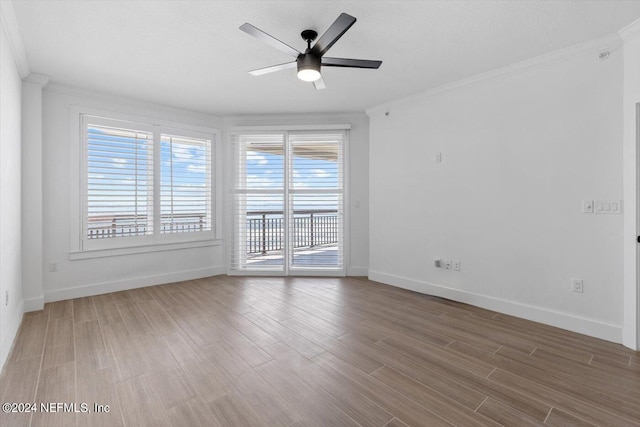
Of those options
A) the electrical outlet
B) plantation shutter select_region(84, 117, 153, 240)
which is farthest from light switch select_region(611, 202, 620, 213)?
plantation shutter select_region(84, 117, 153, 240)

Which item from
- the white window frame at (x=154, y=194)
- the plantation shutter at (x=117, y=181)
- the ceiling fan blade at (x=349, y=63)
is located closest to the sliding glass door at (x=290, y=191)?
the white window frame at (x=154, y=194)

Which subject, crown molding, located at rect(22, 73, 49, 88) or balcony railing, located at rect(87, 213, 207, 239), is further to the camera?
balcony railing, located at rect(87, 213, 207, 239)

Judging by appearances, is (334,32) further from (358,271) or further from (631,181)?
(358,271)

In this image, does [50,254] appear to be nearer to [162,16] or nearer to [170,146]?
[170,146]

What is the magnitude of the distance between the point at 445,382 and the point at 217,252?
4069 mm

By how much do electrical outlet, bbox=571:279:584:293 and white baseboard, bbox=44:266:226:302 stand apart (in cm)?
471

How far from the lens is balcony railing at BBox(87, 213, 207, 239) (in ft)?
12.9

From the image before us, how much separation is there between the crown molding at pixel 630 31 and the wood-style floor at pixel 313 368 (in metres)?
2.62

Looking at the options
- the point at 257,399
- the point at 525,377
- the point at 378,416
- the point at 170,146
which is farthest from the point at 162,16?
the point at 525,377

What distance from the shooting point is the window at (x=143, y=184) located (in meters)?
3.89

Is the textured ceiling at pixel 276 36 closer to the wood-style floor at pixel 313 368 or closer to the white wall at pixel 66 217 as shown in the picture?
the white wall at pixel 66 217

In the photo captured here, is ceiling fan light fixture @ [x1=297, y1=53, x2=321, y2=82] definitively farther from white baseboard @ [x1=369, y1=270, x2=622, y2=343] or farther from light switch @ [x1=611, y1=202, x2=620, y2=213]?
white baseboard @ [x1=369, y1=270, x2=622, y2=343]

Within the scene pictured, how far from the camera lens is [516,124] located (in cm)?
318

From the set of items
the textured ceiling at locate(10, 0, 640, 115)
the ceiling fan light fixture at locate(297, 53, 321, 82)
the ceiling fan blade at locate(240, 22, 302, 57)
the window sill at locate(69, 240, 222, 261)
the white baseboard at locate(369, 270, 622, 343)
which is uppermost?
the textured ceiling at locate(10, 0, 640, 115)
